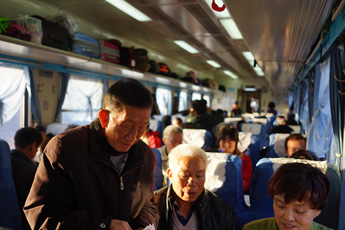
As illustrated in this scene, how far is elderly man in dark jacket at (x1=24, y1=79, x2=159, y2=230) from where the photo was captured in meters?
1.24

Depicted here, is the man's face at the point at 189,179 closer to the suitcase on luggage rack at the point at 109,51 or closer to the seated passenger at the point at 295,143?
the seated passenger at the point at 295,143

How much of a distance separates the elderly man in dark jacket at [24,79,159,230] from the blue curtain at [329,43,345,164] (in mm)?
2995

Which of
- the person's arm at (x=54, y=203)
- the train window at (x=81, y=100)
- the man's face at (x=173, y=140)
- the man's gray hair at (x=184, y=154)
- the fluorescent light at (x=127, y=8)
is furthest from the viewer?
the train window at (x=81, y=100)

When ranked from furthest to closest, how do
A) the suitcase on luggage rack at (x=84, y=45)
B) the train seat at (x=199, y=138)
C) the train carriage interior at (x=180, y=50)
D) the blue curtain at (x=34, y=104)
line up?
the blue curtain at (x=34, y=104), the suitcase on luggage rack at (x=84, y=45), the train seat at (x=199, y=138), the train carriage interior at (x=180, y=50)

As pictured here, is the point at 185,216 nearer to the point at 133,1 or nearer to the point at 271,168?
the point at 271,168

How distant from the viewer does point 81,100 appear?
8.11 m

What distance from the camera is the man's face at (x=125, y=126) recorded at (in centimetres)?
132

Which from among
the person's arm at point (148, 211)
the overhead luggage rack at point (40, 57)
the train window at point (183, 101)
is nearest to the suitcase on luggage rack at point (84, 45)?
the overhead luggage rack at point (40, 57)

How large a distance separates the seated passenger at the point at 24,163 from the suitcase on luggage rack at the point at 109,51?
3.69m

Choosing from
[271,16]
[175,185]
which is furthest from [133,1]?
[175,185]

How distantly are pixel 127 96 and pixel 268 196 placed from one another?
1.63 metres

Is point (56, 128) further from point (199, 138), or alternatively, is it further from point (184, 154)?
point (184, 154)

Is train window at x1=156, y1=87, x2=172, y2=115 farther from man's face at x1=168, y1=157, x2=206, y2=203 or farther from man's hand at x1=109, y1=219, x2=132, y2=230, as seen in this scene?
man's hand at x1=109, y1=219, x2=132, y2=230

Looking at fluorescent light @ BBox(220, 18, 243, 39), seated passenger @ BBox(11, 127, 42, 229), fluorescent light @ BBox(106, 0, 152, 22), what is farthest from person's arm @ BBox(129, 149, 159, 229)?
fluorescent light @ BBox(220, 18, 243, 39)
